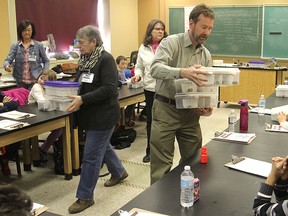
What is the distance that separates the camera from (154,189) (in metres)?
1.91

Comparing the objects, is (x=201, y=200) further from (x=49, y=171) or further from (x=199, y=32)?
Result: (x=49, y=171)

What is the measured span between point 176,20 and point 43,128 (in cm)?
593

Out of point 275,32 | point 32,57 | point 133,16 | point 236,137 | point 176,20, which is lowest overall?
point 236,137

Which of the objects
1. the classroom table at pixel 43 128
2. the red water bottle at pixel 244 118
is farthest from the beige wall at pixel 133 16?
the red water bottle at pixel 244 118

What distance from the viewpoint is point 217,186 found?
1.92 metres

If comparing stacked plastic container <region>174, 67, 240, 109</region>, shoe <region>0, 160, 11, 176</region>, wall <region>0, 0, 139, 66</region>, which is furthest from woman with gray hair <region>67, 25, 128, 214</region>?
wall <region>0, 0, 139, 66</region>

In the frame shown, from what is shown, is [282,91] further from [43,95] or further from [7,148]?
[7,148]

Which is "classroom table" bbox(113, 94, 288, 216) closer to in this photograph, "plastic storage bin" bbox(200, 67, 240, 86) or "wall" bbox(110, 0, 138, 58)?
"plastic storage bin" bbox(200, 67, 240, 86)

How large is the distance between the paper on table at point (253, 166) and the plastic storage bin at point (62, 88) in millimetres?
1601

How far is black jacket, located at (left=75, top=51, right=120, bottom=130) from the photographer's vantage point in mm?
3033

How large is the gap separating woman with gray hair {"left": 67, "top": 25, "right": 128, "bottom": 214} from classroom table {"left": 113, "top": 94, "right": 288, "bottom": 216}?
95 centimetres

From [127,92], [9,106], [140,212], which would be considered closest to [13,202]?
[140,212]

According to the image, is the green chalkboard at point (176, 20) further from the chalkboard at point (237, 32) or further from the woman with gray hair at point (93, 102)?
the woman with gray hair at point (93, 102)

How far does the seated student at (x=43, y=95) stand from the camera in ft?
13.7
